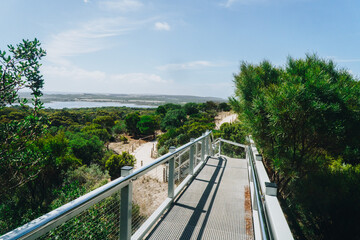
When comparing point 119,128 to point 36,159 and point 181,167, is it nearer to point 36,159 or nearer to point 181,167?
point 181,167

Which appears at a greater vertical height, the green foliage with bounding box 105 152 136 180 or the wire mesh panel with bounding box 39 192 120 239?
the wire mesh panel with bounding box 39 192 120 239

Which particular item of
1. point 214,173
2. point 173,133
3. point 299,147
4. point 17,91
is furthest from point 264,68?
point 173,133

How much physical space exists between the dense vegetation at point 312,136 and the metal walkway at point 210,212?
1874 millimetres

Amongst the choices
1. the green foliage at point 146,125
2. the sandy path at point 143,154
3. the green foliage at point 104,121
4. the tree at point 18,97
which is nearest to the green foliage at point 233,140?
the sandy path at point 143,154

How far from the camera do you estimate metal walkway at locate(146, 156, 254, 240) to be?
9.77 ft

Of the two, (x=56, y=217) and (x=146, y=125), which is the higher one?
(x=56, y=217)

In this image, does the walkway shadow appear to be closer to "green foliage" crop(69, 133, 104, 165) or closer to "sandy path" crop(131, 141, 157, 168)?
"green foliage" crop(69, 133, 104, 165)

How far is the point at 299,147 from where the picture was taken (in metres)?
6.66

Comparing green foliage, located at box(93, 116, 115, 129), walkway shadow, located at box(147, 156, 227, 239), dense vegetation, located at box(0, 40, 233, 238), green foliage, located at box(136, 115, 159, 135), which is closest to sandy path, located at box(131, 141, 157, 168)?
dense vegetation, located at box(0, 40, 233, 238)

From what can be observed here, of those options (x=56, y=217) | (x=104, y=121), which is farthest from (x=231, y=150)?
(x=104, y=121)

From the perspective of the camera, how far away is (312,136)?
6020 mm

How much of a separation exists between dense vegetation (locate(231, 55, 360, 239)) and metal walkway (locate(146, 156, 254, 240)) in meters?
1.87

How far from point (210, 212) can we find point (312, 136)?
4.33 m

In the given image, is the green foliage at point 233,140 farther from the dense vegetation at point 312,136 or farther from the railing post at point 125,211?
the railing post at point 125,211
